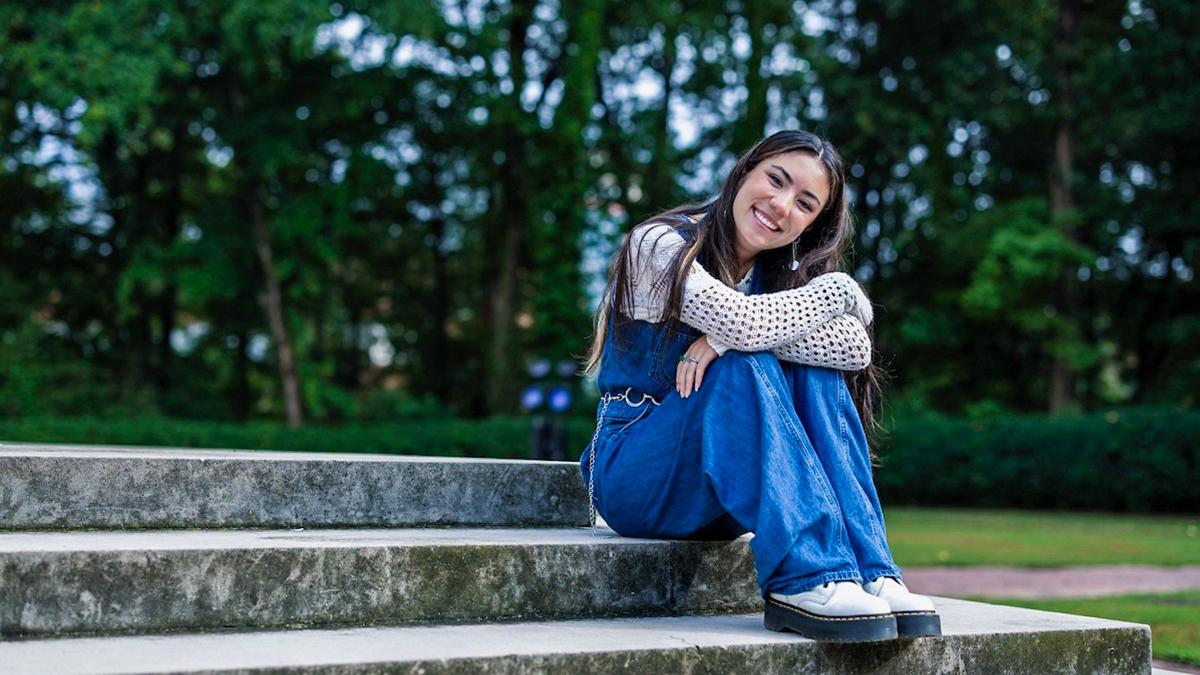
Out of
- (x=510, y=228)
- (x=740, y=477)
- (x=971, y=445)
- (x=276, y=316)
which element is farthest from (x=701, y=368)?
(x=510, y=228)

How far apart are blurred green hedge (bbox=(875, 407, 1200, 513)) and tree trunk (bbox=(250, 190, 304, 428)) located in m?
10.0

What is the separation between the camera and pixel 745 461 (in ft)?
9.61

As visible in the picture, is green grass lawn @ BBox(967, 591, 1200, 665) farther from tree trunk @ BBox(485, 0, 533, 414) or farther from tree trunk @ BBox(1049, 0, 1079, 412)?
tree trunk @ BBox(485, 0, 533, 414)

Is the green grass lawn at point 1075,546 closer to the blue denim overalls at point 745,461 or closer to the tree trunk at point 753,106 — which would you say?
the blue denim overalls at point 745,461

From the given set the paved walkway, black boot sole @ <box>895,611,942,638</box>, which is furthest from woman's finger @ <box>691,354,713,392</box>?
the paved walkway

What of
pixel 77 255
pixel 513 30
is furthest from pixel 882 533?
pixel 77 255

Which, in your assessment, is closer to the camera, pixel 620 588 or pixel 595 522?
pixel 620 588

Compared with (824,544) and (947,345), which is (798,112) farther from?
(824,544)

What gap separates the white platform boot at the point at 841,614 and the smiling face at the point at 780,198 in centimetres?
100

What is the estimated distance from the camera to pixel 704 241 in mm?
3393

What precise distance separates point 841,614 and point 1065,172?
66.3ft

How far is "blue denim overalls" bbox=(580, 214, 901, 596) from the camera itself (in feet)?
9.28

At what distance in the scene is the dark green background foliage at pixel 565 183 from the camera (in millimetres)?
20672

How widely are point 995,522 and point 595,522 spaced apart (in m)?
12.5
